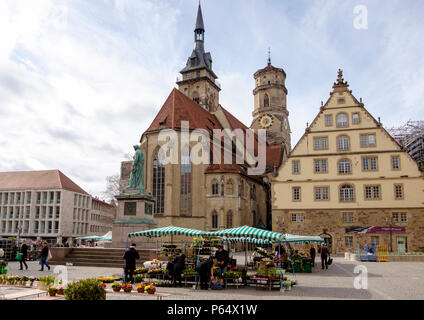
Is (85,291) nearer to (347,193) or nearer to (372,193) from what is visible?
A: (347,193)

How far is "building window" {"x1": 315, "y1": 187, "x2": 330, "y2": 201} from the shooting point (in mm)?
37469

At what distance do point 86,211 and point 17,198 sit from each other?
41.2 feet

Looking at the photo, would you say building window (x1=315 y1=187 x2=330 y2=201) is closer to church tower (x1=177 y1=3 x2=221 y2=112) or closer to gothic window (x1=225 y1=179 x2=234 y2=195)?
gothic window (x1=225 y1=179 x2=234 y2=195)

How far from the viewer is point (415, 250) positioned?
113 feet

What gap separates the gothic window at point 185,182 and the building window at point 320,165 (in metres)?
12.6

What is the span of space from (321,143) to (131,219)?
21.6m

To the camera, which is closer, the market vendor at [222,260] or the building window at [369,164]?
the market vendor at [222,260]

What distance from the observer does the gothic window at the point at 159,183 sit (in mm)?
40188

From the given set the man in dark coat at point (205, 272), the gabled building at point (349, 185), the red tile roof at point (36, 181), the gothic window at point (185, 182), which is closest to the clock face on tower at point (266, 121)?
the gabled building at point (349, 185)

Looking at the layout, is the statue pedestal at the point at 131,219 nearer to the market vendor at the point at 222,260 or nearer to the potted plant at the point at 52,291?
the market vendor at the point at 222,260

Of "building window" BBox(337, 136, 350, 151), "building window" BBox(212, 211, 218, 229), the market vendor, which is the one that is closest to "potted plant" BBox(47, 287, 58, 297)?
the market vendor

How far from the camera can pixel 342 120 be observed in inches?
1490
